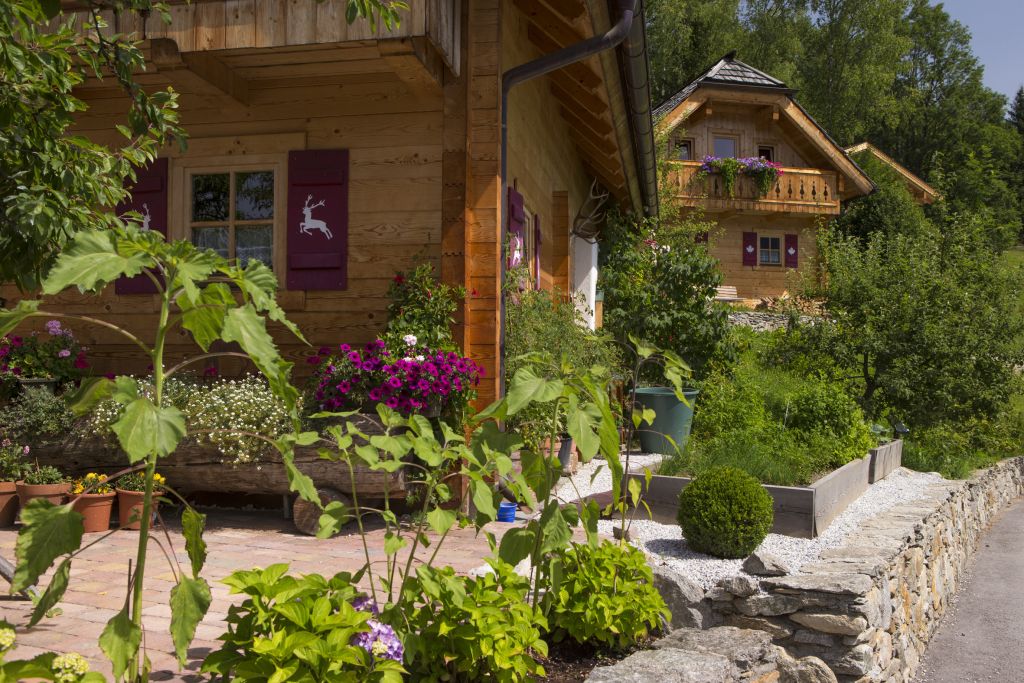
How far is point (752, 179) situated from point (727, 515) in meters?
18.1

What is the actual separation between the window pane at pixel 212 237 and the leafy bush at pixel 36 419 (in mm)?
1567

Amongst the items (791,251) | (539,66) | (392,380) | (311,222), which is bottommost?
(392,380)

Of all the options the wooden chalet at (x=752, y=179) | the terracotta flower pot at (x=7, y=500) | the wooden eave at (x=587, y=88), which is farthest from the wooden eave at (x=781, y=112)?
the terracotta flower pot at (x=7, y=500)

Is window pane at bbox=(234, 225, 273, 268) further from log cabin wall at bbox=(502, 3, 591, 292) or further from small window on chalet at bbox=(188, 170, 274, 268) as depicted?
log cabin wall at bbox=(502, 3, 591, 292)

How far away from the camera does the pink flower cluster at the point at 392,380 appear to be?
479 cm

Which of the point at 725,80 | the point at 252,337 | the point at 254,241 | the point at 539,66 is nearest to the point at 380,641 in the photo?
the point at 252,337

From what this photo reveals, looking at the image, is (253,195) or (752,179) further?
(752,179)

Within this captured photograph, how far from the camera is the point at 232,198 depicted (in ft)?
19.9

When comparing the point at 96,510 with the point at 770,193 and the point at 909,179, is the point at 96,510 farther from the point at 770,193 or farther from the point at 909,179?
the point at 909,179

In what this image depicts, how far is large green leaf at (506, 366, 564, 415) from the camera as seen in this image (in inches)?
76.0

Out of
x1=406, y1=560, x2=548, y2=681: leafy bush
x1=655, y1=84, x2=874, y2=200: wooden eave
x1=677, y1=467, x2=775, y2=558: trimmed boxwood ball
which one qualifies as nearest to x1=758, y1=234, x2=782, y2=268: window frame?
x1=655, y1=84, x2=874, y2=200: wooden eave

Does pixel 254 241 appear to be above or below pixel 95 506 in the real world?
above

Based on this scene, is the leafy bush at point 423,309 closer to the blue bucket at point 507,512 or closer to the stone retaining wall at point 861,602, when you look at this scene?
the blue bucket at point 507,512

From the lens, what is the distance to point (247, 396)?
5008 millimetres
